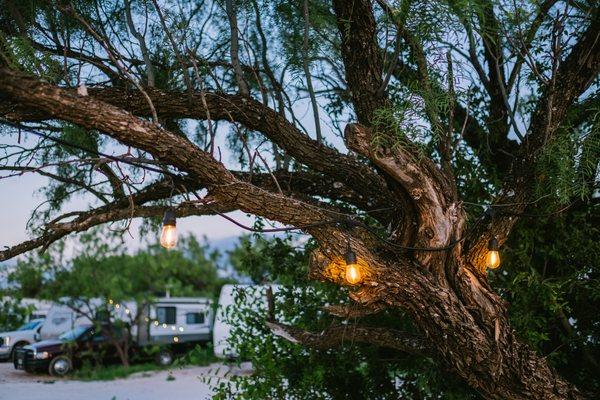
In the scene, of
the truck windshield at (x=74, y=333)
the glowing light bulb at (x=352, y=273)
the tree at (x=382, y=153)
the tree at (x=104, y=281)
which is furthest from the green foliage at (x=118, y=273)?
the glowing light bulb at (x=352, y=273)

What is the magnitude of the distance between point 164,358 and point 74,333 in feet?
7.92

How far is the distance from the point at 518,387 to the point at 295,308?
2.61 metres

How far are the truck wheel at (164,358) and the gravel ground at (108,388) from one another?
1215 mm

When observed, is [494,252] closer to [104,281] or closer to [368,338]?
[368,338]

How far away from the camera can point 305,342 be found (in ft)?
17.4

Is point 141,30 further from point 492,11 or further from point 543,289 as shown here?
point 543,289

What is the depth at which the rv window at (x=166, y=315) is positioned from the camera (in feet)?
54.2

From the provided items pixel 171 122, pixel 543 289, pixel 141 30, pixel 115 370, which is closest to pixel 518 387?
pixel 543 289

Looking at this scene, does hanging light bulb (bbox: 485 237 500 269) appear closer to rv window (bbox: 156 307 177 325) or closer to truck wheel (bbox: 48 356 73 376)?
truck wheel (bbox: 48 356 73 376)

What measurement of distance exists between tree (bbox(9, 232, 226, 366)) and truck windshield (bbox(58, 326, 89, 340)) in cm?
33

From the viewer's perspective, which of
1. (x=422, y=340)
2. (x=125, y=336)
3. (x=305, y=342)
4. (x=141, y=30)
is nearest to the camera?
(x=422, y=340)

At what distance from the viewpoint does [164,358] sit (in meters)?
16.3

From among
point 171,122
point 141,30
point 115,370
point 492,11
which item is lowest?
point 115,370

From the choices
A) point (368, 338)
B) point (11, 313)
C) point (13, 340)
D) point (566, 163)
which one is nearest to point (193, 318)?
point (13, 340)
